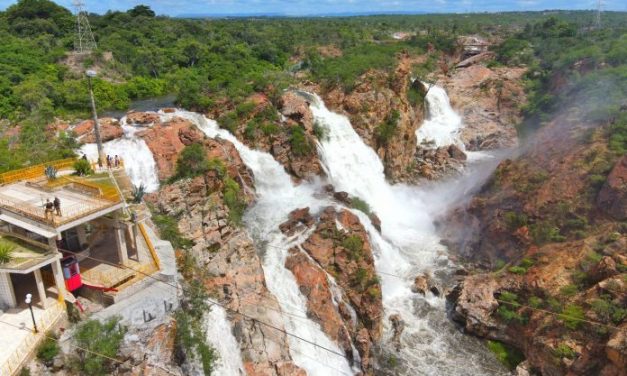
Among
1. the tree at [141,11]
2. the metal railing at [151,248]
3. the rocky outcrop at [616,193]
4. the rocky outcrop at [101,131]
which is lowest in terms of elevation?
the rocky outcrop at [616,193]

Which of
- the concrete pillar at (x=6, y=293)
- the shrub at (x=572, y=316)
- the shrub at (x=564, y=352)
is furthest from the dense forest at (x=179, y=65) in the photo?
the shrub at (x=564, y=352)

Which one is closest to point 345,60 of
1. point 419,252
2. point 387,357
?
point 419,252

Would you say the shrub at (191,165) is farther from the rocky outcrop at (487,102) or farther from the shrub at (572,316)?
the rocky outcrop at (487,102)

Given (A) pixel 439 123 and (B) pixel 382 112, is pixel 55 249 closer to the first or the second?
(B) pixel 382 112

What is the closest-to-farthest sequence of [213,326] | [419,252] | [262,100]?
1. [213,326]
2. [419,252]
3. [262,100]

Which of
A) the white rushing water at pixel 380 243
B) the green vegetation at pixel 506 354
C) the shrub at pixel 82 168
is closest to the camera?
the shrub at pixel 82 168

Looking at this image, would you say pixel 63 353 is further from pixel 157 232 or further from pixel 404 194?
pixel 404 194
